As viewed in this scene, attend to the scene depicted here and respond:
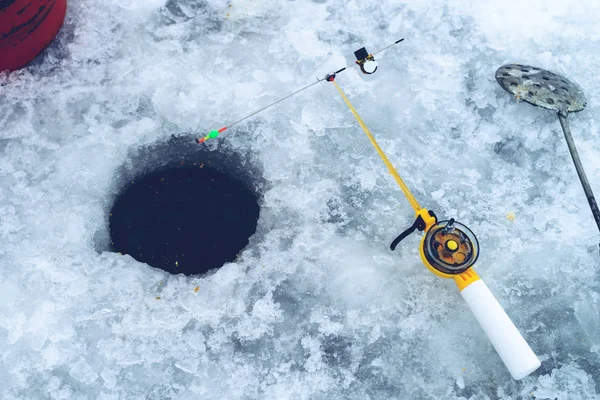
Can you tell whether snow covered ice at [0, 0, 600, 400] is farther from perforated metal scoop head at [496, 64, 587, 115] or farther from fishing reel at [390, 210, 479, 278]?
fishing reel at [390, 210, 479, 278]

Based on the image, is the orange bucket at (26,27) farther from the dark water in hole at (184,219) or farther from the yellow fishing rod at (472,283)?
the yellow fishing rod at (472,283)

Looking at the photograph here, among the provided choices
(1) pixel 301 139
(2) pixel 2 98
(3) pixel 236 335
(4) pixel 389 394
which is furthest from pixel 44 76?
(4) pixel 389 394

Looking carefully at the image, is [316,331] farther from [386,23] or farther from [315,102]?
[386,23]

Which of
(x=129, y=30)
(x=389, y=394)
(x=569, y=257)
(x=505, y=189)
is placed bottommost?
(x=389, y=394)

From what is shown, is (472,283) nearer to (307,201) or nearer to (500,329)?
(500,329)

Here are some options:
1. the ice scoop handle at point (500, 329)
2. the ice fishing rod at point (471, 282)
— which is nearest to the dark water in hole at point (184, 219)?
the ice fishing rod at point (471, 282)
